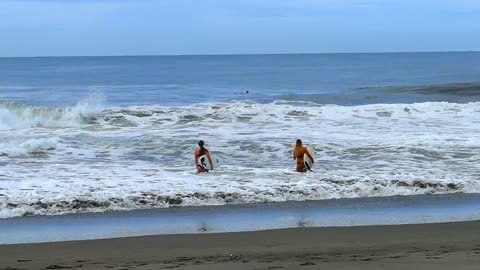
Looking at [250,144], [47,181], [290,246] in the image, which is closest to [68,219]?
[47,181]

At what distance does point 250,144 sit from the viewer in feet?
63.6

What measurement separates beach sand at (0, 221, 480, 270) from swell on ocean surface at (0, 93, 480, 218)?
304 cm

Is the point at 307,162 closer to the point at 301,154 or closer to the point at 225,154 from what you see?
the point at 301,154

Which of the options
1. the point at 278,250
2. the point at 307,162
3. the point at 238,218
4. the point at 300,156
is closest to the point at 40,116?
the point at 300,156

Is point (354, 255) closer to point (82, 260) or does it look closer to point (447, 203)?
point (82, 260)

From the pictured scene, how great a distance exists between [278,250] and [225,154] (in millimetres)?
9676

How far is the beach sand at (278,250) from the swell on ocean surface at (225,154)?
3.04 metres

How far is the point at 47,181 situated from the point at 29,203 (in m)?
1.83

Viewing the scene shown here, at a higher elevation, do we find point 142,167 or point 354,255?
point 142,167

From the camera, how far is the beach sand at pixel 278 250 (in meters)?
7.68

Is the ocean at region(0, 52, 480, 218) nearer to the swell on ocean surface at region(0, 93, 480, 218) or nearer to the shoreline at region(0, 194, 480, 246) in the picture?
the swell on ocean surface at region(0, 93, 480, 218)

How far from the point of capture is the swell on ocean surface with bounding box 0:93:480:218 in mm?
13047

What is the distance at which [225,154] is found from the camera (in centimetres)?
1831

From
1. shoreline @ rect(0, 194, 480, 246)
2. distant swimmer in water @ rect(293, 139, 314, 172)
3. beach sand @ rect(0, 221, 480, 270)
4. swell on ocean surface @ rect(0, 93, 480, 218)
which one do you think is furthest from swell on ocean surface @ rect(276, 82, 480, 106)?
beach sand @ rect(0, 221, 480, 270)
